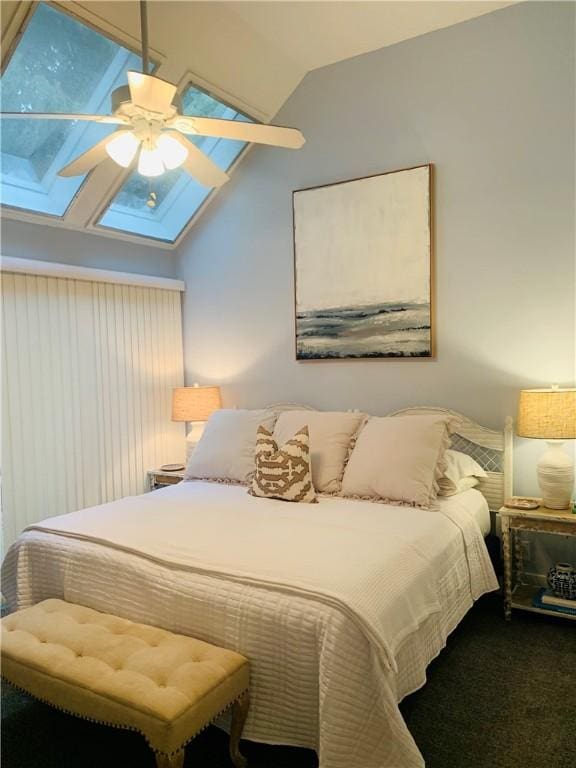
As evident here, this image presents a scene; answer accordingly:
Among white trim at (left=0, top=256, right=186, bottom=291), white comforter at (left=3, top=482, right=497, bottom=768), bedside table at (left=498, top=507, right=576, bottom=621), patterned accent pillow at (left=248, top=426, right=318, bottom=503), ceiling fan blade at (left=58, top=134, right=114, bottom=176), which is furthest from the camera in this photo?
white trim at (left=0, top=256, right=186, bottom=291)

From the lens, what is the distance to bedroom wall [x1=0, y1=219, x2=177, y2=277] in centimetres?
343

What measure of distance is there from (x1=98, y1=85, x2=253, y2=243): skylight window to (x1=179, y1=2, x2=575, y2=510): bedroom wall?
10.7 inches

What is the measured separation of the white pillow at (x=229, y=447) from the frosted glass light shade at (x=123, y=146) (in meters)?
1.74

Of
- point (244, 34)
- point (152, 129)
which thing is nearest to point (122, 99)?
point (152, 129)

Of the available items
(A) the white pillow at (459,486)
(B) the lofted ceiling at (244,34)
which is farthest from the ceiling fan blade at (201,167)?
(A) the white pillow at (459,486)

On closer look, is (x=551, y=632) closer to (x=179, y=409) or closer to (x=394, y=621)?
(x=394, y=621)

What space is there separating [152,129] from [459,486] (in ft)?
7.30

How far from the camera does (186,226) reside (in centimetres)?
438

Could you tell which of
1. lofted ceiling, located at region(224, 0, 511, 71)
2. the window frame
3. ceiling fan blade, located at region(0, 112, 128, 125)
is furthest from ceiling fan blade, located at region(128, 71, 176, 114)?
lofted ceiling, located at region(224, 0, 511, 71)

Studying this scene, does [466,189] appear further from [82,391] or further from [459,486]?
[82,391]

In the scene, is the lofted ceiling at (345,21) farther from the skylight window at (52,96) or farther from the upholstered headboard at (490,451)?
the upholstered headboard at (490,451)

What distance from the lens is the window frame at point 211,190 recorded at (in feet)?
11.0

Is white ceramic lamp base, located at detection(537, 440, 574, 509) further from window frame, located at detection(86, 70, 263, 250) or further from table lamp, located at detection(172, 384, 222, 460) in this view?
window frame, located at detection(86, 70, 263, 250)

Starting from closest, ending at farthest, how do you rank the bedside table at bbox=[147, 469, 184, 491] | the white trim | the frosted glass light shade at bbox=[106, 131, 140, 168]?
the frosted glass light shade at bbox=[106, 131, 140, 168]
the white trim
the bedside table at bbox=[147, 469, 184, 491]
